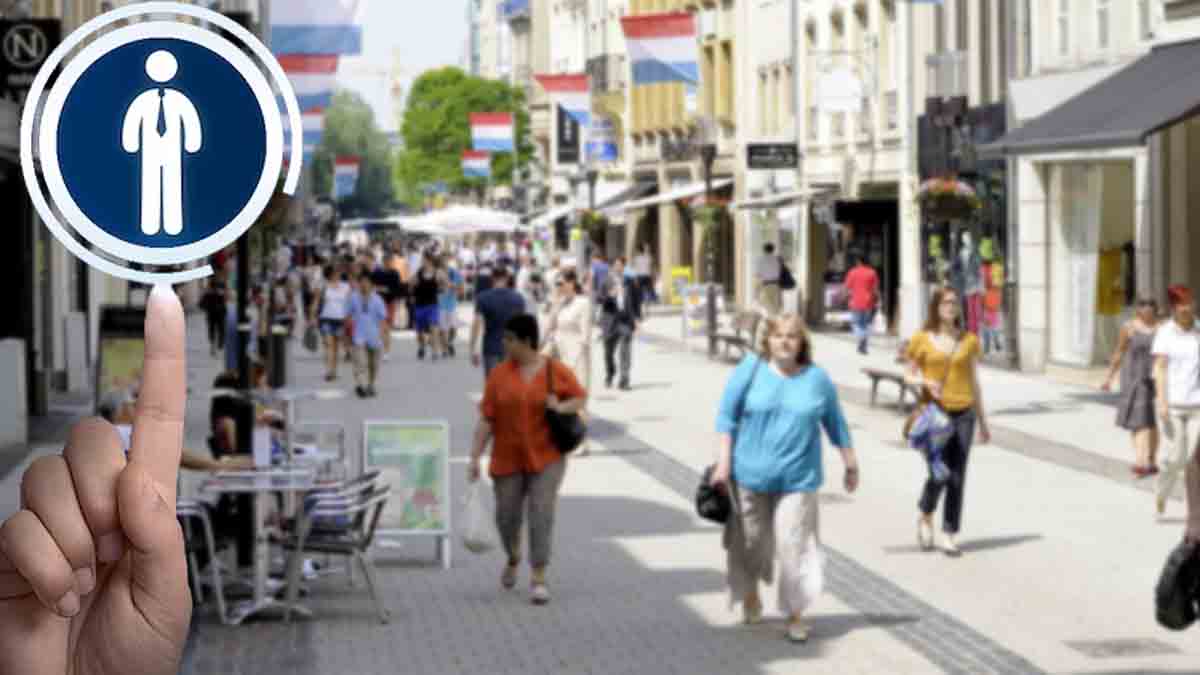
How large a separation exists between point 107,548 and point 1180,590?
678 centimetres

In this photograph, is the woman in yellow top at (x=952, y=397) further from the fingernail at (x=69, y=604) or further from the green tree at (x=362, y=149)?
the green tree at (x=362, y=149)

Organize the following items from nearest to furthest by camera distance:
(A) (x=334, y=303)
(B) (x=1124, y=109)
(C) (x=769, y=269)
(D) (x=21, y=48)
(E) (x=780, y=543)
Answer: (E) (x=780, y=543), (D) (x=21, y=48), (B) (x=1124, y=109), (A) (x=334, y=303), (C) (x=769, y=269)

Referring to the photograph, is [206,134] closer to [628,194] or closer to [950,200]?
[950,200]

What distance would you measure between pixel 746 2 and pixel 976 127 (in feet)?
68.1

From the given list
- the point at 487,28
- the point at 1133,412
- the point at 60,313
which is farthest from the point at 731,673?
the point at 487,28

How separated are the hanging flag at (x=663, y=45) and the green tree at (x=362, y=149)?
129675mm

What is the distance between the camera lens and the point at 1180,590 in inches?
365

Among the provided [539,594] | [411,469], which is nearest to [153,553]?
[539,594]

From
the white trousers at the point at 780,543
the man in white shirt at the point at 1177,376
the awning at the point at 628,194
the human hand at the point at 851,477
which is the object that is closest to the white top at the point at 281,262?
the awning at the point at 628,194

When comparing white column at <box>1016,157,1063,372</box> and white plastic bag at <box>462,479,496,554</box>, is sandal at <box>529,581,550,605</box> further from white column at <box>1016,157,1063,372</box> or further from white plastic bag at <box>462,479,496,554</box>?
white column at <box>1016,157,1063,372</box>

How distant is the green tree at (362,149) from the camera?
573 ft

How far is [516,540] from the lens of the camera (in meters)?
→ 14.6

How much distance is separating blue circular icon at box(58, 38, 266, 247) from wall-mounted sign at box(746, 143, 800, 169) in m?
39.9

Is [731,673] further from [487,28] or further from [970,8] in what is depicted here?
[487,28]
